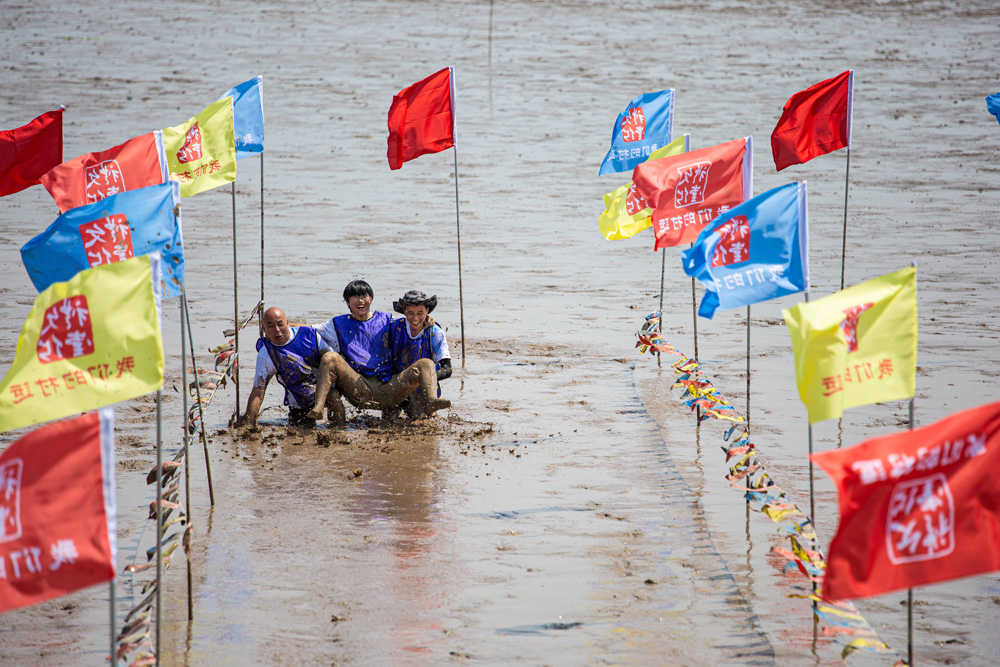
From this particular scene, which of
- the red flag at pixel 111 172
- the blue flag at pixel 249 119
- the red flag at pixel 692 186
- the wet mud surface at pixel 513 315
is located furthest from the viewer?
the blue flag at pixel 249 119

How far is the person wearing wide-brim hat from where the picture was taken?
900 cm

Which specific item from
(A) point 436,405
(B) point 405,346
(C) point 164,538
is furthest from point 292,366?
(C) point 164,538

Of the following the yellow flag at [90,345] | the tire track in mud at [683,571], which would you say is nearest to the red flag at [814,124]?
the tire track in mud at [683,571]

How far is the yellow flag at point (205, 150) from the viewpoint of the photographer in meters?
8.97

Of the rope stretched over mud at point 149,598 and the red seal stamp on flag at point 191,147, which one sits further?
the red seal stamp on flag at point 191,147

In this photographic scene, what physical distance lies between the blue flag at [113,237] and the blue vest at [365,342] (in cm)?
322

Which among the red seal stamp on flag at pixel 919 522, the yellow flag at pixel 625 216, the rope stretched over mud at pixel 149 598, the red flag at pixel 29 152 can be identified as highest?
the red flag at pixel 29 152

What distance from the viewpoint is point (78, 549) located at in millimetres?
3975

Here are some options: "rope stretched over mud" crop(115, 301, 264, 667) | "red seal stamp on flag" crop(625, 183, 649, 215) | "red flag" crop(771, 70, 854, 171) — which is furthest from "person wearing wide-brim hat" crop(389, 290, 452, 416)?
"red flag" crop(771, 70, 854, 171)

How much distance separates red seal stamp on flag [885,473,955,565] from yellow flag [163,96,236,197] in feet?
20.9

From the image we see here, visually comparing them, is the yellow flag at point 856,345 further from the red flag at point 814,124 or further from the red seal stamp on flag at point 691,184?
the red flag at point 814,124

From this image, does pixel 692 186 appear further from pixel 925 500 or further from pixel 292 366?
pixel 925 500

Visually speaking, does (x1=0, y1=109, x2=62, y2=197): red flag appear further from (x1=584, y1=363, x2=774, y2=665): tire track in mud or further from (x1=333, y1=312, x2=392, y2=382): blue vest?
(x1=584, y1=363, x2=774, y2=665): tire track in mud

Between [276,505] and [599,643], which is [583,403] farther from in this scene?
[599,643]
